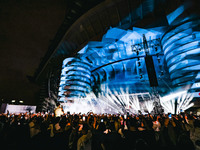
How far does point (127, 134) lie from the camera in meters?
5.68

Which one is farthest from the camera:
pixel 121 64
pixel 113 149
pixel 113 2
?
pixel 121 64

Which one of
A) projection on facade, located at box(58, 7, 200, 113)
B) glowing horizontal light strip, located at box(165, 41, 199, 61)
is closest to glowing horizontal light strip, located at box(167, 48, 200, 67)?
projection on facade, located at box(58, 7, 200, 113)

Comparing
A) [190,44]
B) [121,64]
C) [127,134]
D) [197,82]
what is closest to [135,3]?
[190,44]

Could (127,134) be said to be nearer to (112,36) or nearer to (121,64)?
(112,36)

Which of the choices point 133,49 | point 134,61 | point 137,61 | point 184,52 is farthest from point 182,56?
point 134,61

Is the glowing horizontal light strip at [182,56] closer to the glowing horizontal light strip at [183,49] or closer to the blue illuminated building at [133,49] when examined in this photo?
the blue illuminated building at [133,49]

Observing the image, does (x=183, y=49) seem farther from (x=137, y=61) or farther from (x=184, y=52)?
(x=137, y=61)

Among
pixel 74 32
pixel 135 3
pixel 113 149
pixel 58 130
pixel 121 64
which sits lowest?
pixel 113 149

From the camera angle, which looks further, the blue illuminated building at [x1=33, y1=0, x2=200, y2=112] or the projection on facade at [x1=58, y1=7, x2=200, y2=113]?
the projection on facade at [x1=58, y1=7, x2=200, y2=113]

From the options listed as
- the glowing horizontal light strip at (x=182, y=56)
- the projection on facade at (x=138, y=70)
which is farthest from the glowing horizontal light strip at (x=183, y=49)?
the glowing horizontal light strip at (x=182, y=56)

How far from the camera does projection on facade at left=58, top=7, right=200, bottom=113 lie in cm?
2547

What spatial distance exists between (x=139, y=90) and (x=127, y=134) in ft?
130

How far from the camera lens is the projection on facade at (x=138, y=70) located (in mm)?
25469

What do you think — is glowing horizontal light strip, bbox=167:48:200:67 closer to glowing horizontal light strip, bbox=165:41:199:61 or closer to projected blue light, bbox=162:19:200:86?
projected blue light, bbox=162:19:200:86
